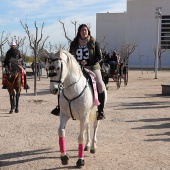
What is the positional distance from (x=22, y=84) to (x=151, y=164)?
6886mm

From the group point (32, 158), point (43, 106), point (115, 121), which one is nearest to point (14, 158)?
point (32, 158)

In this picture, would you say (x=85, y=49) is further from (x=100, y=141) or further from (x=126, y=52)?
(x=126, y=52)

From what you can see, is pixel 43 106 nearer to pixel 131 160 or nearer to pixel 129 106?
pixel 129 106

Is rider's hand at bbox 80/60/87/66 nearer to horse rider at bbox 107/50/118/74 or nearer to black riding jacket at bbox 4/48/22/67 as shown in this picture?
black riding jacket at bbox 4/48/22/67

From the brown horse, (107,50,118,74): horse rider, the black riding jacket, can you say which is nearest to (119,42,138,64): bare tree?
(107,50,118,74): horse rider

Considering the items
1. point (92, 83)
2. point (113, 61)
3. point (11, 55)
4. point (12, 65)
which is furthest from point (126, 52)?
point (92, 83)

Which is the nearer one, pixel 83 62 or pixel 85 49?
pixel 83 62

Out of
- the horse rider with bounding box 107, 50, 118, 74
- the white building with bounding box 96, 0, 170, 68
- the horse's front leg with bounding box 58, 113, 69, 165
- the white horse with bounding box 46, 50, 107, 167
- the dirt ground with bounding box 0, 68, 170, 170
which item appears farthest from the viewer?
the white building with bounding box 96, 0, 170, 68

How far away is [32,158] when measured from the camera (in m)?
6.60

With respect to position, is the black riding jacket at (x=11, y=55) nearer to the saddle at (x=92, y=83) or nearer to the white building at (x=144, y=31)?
the saddle at (x=92, y=83)

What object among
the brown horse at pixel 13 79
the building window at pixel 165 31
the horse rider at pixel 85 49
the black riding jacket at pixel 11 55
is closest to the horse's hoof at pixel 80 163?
the horse rider at pixel 85 49

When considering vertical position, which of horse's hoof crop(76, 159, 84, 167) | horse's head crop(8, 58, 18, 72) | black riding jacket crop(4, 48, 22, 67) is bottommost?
horse's hoof crop(76, 159, 84, 167)

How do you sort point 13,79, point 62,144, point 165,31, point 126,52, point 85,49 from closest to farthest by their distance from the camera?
point 62,144 < point 85,49 < point 13,79 < point 126,52 < point 165,31

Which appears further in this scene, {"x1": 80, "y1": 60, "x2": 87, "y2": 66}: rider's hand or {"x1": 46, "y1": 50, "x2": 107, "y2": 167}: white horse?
{"x1": 80, "y1": 60, "x2": 87, "y2": 66}: rider's hand
